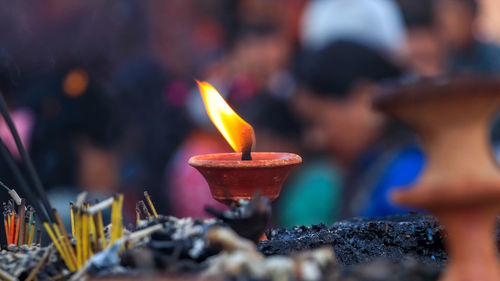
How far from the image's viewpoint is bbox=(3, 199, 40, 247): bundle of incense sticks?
1.05m

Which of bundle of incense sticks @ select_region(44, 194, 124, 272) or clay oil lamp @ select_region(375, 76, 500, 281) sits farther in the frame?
bundle of incense sticks @ select_region(44, 194, 124, 272)

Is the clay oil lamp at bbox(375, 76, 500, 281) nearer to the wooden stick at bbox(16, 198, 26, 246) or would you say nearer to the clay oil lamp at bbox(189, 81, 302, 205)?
the clay oil lamp at bbox(189, 81, 302, 205)

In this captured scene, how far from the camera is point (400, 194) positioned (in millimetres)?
721

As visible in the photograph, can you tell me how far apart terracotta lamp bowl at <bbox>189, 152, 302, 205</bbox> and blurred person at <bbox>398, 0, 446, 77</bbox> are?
2469mm

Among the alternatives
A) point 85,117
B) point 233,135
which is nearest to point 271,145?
point 85,117

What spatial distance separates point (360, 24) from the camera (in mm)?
3258

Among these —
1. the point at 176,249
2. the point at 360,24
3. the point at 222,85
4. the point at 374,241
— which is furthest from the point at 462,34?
the point at 176,249

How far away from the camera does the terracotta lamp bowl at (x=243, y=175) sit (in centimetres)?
104

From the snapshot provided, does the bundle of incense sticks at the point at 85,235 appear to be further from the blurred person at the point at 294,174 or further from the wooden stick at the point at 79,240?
the blurred person at the point at 294,174

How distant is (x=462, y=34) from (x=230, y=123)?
2.85 m

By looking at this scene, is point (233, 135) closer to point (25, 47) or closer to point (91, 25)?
point (25, 47)

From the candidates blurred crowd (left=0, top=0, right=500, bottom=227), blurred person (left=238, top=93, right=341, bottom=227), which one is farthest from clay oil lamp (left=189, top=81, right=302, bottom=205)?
blurred person (left=238, top=93, right=341, bottom=227)

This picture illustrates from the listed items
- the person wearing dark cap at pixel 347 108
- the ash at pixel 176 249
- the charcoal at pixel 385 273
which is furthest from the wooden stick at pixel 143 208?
the person wearing dark cap at pixel 347 108

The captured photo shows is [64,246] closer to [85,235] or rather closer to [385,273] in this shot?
[85,235]
